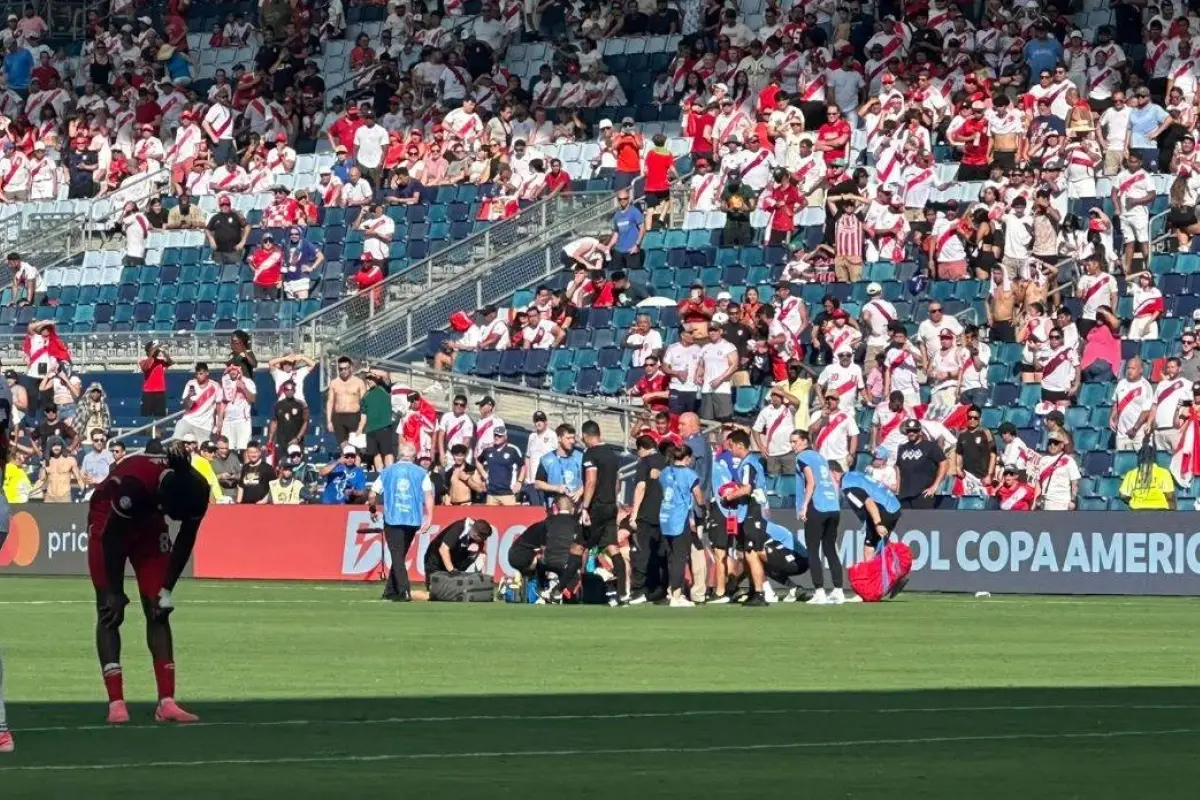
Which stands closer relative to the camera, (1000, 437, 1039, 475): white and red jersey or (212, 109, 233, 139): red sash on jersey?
(1000, 437, 1039, 475): white and red jersey

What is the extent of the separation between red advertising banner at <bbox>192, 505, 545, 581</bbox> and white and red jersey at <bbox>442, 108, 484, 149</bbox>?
9.61 meters

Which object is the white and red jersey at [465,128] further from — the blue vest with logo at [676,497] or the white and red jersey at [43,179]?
the blue vest with logo at [676,497]

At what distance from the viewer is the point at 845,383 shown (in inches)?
1309

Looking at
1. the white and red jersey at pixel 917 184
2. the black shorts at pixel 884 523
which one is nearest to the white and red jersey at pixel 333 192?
the white and red jersey at pixel 917 184

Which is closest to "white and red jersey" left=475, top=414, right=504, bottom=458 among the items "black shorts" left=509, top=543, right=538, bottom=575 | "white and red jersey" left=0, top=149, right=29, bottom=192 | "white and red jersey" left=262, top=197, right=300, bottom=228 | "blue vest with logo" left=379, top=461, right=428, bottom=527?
"blue vest with logo" left=379, top=461, right=428, bottom=527

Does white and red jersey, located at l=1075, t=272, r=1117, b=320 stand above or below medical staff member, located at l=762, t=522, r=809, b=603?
above

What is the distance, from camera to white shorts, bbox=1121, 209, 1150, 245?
3369 cm

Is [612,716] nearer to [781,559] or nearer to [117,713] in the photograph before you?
[117,713]

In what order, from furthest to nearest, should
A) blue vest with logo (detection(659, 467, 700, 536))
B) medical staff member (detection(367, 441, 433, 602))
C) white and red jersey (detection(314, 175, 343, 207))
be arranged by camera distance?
white and red jersey (detection(314, 175, 343, 207)) < medical staff member (detection(367, 441, 433, 602)) < blue vest with logo (detection(659, 467, 700, 536))

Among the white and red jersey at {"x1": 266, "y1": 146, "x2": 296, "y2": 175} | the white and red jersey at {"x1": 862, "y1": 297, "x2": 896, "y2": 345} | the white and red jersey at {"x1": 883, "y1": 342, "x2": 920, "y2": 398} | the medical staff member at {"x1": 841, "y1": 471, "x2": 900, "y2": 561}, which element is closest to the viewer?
the medical staff member at {"x1": 841, "y1": 471, "x2": 900, "y2": 561}

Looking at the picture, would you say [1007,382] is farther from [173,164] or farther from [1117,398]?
[173,164]

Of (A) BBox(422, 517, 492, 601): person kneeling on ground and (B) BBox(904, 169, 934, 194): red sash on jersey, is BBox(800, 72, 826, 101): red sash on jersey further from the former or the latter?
(A) BBox(422, 517, 492, 601): person kneeling on ground

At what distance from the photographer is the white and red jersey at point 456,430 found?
1388 inches

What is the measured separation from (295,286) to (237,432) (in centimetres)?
498
